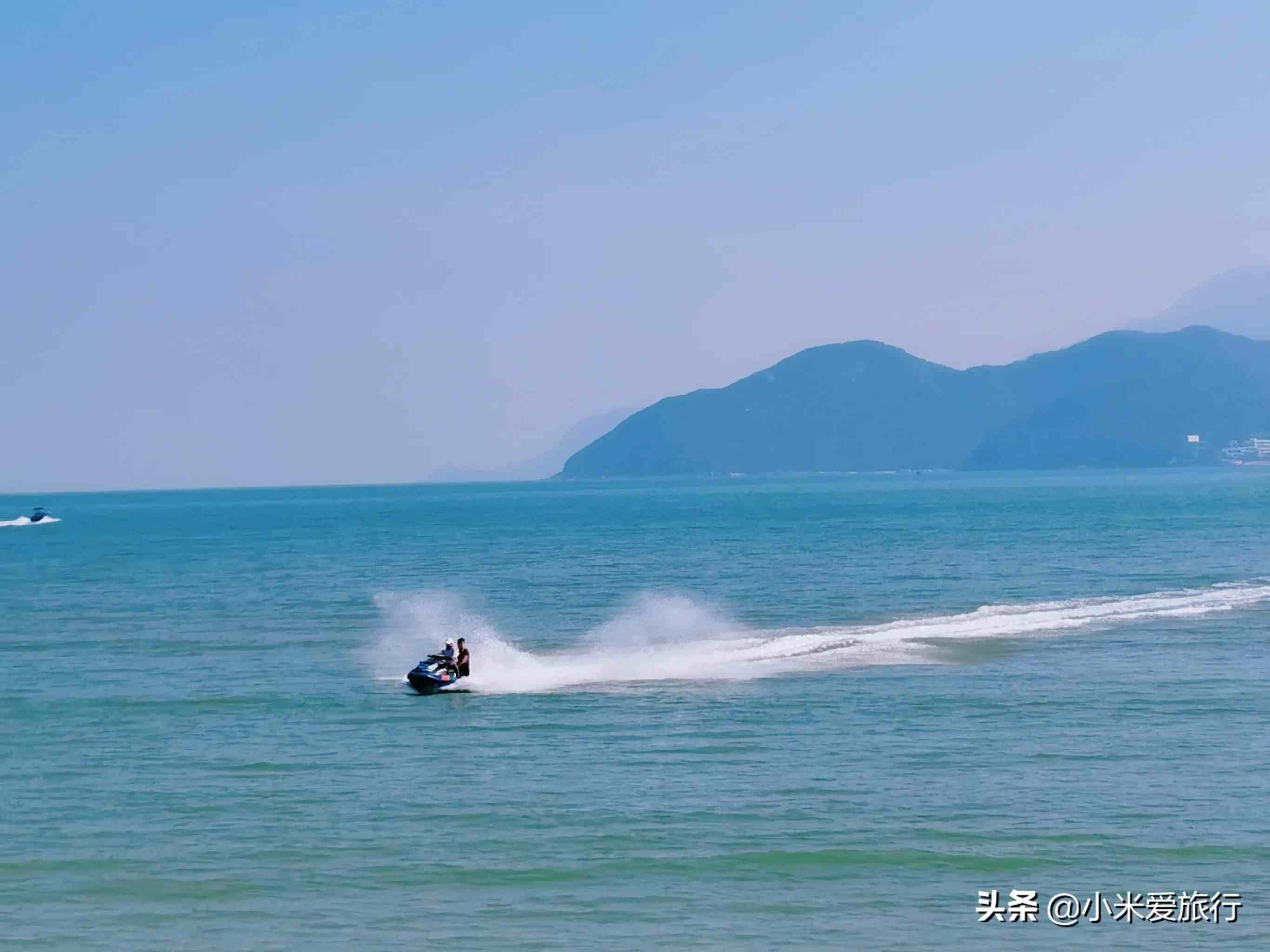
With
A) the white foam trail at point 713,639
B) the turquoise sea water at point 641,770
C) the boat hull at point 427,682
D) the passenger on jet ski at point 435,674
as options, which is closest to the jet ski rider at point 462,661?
the passenger on jet ski at point 435,674

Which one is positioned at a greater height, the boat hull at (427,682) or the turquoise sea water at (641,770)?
the boat hull at (427,682)

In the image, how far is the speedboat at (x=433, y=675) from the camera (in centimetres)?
4378

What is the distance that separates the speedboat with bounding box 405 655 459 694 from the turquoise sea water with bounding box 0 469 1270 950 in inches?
21.2

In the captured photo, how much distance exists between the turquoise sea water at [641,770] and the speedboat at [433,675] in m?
0.54

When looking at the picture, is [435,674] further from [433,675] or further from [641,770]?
[641,770]

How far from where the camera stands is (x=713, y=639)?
54469mm

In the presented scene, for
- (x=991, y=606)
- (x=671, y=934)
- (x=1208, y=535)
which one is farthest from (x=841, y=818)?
(x=1208, y=535)

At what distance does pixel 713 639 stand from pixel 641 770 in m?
22.6

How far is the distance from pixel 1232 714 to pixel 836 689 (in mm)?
10454

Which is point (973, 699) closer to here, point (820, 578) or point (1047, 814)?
point (1047, 814)

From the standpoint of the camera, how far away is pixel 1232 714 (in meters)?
36.4

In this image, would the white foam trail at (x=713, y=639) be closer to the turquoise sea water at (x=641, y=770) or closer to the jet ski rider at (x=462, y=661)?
the turquoise sea water at (x=641, y=770)

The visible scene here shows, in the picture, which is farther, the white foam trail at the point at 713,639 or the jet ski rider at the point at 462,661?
the white foam trail at the point at 713,639

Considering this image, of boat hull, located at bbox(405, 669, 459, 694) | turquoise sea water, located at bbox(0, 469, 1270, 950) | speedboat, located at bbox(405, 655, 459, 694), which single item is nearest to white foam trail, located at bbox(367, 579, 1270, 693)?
turquoise sea water, located at bbox(0, 469, 1270, 950)
